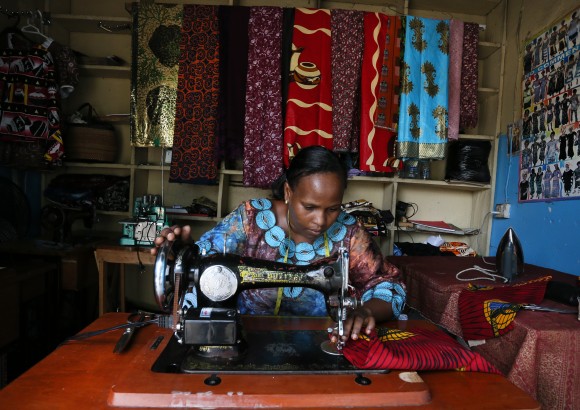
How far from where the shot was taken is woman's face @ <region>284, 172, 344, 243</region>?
1404 millimetres

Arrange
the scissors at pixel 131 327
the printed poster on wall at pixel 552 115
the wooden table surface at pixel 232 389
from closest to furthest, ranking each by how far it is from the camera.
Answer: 1. the wooden table surface at pixel 232 389
2. the scissors at pixel 131 327
3. the printed poster on wall at pixel 552 115

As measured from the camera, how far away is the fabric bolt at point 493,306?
4.65 feet

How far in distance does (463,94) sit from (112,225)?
10.8ft

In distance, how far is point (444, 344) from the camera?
99 centimetres

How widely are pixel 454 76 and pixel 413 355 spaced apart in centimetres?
273

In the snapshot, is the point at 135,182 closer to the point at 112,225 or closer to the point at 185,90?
the point at 112,225

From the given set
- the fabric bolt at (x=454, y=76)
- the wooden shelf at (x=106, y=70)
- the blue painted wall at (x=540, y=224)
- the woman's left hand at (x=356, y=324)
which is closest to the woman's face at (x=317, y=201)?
the woman's left hand at (x=356, y=324)

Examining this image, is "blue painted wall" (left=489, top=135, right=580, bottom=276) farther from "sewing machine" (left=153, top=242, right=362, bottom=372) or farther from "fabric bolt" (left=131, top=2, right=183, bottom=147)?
"fabric bolt" (left=131, top=2, right=183, bottom=147)

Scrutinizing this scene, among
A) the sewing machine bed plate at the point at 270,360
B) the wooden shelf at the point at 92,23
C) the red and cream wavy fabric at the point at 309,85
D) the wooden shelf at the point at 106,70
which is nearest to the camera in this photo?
the sewing machine bed plate at the point at 270,360

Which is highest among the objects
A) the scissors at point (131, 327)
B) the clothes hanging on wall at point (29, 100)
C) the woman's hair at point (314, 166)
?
the clothes hanging on wall at point (29, 100)

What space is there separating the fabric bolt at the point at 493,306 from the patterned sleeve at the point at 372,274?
34 cm

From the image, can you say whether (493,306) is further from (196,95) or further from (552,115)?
(196,95)

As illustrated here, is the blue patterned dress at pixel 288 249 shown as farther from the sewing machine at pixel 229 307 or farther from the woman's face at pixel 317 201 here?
the sewing machine at pixel 229 307

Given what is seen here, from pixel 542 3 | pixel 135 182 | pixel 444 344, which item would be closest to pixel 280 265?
pixel 444 344
